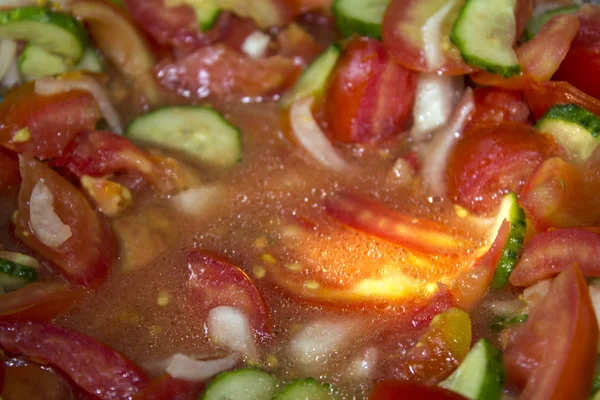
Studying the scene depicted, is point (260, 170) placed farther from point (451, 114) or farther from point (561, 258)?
point (561, 258)

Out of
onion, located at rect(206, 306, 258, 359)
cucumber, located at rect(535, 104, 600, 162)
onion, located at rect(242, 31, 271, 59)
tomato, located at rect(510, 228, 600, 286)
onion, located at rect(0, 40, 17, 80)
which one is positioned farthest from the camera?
onion, located at rect(242, 31, 271, 59)

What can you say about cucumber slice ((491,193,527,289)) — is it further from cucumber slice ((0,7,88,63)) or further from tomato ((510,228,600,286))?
cucumber slice ((0,7,88,63))

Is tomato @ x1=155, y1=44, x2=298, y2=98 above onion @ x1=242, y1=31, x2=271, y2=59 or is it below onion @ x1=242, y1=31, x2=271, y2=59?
below

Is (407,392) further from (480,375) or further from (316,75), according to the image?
(316,75)

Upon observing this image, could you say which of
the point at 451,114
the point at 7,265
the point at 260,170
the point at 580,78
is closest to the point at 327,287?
the point at 260,170

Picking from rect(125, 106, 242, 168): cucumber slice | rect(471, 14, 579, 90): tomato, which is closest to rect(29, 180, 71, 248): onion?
rect(125, 106, 242, 168): cucumber slice

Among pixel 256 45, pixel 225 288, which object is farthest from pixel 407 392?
pixel 256 45

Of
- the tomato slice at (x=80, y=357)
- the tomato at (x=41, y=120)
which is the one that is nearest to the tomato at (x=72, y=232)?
the tomato at (x=41, y=120)
